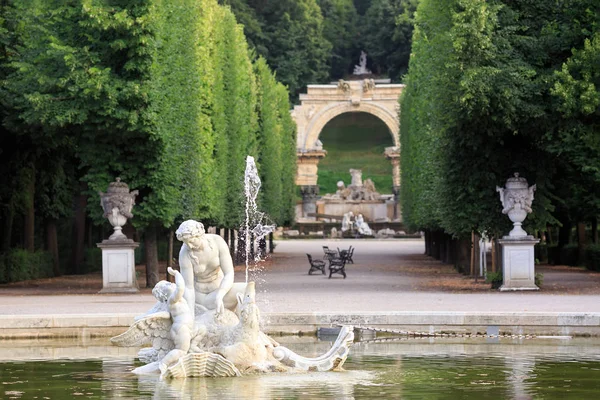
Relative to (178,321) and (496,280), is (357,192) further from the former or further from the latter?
(178,321)

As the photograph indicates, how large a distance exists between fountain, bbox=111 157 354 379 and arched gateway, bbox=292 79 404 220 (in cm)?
7223

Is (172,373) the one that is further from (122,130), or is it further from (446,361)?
(122,130)

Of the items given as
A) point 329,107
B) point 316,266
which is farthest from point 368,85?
point 316,266

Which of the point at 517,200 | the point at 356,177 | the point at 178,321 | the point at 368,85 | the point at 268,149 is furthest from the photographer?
the point at 368,85

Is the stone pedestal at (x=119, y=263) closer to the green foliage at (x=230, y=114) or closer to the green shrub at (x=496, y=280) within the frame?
the green shrub at (x=496, y=280)

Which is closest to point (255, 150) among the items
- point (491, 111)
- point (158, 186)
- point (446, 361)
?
point (158, 186)

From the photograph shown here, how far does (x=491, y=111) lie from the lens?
939 inches

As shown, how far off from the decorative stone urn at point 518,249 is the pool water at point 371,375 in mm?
9432

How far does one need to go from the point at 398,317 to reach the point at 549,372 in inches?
170

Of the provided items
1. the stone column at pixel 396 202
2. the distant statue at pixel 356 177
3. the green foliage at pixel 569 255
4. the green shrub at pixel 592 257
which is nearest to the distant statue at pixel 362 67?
the distant statue at pixel 356 177

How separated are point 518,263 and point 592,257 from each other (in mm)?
10922

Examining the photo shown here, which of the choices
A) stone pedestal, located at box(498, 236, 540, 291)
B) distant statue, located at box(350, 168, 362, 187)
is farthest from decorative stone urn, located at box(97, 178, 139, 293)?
distant statue, located at box(350, 168, 362, 187)

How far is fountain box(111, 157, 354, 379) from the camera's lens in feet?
42.1

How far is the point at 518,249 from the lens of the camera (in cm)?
2525
